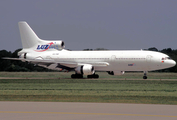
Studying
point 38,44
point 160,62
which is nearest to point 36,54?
point 38,44

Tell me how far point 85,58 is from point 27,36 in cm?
1283

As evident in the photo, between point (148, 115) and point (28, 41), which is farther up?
point (28, 41)

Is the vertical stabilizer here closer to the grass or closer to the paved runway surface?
the grass

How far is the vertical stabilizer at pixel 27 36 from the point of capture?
62156 mm

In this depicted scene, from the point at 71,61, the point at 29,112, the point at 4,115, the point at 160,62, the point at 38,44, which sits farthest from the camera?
the point at 38,44

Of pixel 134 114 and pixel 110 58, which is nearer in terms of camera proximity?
pixel 134 114

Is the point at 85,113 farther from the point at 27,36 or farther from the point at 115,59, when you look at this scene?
the point at 27,36

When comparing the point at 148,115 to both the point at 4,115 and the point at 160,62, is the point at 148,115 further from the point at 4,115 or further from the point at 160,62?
the point at 160,62

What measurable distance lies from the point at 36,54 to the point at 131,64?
1792 centimetres

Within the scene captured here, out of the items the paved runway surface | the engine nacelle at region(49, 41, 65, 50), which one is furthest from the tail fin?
the paved runway surface

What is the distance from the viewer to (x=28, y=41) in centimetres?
6225

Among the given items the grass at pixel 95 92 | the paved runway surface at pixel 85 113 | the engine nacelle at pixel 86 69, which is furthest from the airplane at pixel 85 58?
the paved runway surface at pixel 85 113

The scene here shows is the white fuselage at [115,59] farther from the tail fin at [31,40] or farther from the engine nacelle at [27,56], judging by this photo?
the tail fin at [31,40]

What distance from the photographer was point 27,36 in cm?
6238
